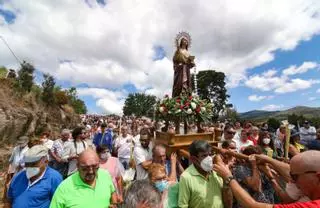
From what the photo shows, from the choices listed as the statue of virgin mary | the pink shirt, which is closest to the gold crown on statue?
the statue of virgin mary

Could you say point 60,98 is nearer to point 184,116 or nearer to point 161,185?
point 184,116

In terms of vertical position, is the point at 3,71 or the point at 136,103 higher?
the point at 136,103

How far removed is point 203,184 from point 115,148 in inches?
195

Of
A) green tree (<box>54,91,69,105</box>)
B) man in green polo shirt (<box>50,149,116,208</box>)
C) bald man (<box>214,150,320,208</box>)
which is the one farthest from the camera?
green tree (<box>54,91,69,105</box>)

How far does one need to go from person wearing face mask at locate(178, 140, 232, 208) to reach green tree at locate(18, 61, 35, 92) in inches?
620

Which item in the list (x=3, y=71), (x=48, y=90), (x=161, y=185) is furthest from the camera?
(x=48, y=90)

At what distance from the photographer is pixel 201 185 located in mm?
2527

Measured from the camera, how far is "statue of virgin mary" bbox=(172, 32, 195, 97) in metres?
6.30

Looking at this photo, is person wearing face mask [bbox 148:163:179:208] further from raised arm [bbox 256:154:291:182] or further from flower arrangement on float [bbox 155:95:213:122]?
flower arrangement on float [bbox 155:95:213:122]

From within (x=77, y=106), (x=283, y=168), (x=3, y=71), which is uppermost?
(x=3, y=71)

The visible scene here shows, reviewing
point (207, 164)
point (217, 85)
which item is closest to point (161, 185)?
point (207, 164)

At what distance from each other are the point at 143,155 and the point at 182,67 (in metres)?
3.15

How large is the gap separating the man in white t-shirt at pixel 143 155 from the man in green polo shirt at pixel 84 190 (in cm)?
121

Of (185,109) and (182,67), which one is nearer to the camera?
(185,109)
